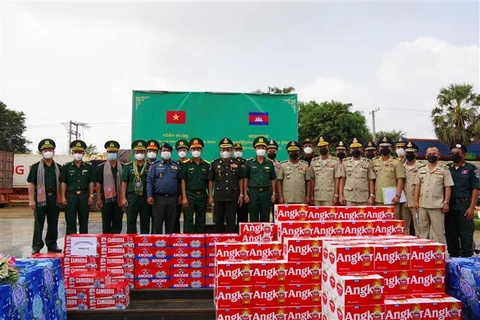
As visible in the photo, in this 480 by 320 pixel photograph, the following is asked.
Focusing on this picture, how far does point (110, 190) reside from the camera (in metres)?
6.21

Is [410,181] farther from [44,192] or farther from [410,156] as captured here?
[44,192]

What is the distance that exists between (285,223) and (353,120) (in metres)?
18.5

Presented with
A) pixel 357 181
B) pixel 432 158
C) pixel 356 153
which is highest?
pixel 356 153

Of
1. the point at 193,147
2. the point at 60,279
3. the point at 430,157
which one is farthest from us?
the point at 193,147

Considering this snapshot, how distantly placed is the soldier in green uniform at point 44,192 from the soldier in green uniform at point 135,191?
1.10 metres

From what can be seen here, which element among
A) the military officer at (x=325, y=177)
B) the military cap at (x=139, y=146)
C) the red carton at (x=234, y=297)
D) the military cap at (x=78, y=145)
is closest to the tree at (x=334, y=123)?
the military officer at (x=325, y=177)

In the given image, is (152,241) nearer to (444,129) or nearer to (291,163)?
(291,163)

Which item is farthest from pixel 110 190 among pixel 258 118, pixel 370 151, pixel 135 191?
pixel 370 151

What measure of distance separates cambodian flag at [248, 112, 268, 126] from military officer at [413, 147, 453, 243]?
117 inches

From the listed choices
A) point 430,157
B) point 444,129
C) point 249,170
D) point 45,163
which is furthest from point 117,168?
point 444,129

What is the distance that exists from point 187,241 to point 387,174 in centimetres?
335

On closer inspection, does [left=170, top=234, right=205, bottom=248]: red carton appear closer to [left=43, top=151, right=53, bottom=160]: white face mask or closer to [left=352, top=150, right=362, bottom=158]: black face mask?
[left=43, top=151, right=53, bottom=160]: white face mask

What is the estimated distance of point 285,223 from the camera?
378 centimetres

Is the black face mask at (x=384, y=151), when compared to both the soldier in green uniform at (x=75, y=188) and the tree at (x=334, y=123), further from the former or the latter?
the tree at (x=334, y=123)
